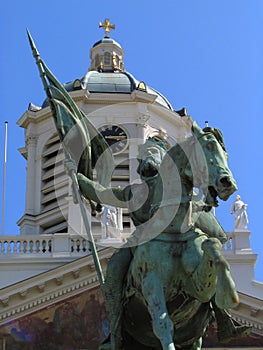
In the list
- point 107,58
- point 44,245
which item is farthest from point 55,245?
point 107,58

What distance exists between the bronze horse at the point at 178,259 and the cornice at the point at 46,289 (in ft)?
63.2

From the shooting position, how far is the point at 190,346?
737 centimetres

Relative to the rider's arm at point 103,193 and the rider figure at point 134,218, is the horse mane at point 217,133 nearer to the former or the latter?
the rider figure at point 134,218

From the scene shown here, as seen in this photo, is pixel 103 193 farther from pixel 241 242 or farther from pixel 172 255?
pixel 241 242

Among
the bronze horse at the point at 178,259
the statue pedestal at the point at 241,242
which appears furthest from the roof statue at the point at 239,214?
the bronze horse at the point at 178,259

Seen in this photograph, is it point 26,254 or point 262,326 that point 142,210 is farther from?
point 26,254

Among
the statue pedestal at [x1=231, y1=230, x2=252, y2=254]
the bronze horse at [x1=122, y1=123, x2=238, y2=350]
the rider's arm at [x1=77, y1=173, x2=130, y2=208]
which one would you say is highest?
the statue pedestal at [x1=231, y1=230, x2=252, y2=254]

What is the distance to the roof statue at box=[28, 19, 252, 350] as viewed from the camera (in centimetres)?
682

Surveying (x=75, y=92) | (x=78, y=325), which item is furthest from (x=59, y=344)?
(x=75, y=92)

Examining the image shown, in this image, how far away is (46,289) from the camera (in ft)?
87.9

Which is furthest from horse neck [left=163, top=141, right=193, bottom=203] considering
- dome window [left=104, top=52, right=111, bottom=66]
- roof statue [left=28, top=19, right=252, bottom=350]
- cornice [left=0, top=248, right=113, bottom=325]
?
dome window [left=104, top=52, right=111, bottom=66]

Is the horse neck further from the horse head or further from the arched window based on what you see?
the arched window

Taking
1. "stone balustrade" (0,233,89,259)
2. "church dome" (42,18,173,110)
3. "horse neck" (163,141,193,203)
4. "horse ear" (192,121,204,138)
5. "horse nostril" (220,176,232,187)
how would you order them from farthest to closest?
1. "church dome" (42,18,173,110)
2. "stone balustrade" (0,233,89,259)
3. "horse neck" (163,141,193,203)
4. "horse ear" (192,121,204,138)
5. "horse nostril" (220,176,232,187)

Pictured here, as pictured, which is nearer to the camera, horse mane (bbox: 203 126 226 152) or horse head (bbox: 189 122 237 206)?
horse head (bbox: 189 122 237 206)
